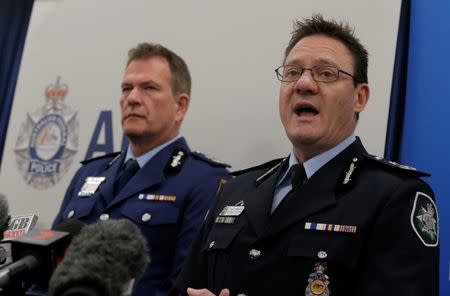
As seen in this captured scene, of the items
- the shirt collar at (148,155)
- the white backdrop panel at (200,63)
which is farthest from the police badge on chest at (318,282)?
the shirt collar at (148,155)

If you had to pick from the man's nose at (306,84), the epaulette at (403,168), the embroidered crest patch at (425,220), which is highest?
the man's nose at (306,84)

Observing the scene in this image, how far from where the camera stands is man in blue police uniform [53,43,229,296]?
2.02 meters

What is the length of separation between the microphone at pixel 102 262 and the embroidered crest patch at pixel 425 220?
2.41 feet

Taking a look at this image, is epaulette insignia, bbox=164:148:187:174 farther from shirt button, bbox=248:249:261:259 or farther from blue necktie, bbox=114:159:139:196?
shirt button, bbox=248:249:261:259

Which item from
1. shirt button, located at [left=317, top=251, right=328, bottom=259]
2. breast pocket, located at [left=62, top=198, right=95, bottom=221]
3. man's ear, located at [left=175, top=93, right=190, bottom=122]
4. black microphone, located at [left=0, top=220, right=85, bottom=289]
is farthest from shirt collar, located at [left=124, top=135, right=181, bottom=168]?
black microphone, located at [left=0, top=220, right=85, bottom=289]

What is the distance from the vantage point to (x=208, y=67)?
8.74 feet

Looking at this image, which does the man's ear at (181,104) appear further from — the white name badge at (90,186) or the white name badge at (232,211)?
the white name badge at (232,211)

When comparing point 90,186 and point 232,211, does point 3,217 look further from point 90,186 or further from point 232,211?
point 90,186

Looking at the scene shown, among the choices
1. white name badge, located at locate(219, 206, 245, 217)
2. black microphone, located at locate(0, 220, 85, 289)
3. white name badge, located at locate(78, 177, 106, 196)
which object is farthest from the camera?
white name badge, located at locate(78, 177, 106, 196)

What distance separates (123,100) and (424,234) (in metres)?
1.40

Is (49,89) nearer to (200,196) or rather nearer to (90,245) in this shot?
(200,196)

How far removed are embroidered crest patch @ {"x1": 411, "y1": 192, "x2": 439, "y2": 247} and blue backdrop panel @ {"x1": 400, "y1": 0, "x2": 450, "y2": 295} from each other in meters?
0.61

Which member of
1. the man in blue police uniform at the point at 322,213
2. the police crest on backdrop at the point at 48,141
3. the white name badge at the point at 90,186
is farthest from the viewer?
the police crest on backdrop at the point at 48,141

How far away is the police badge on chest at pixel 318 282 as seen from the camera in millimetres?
1311
